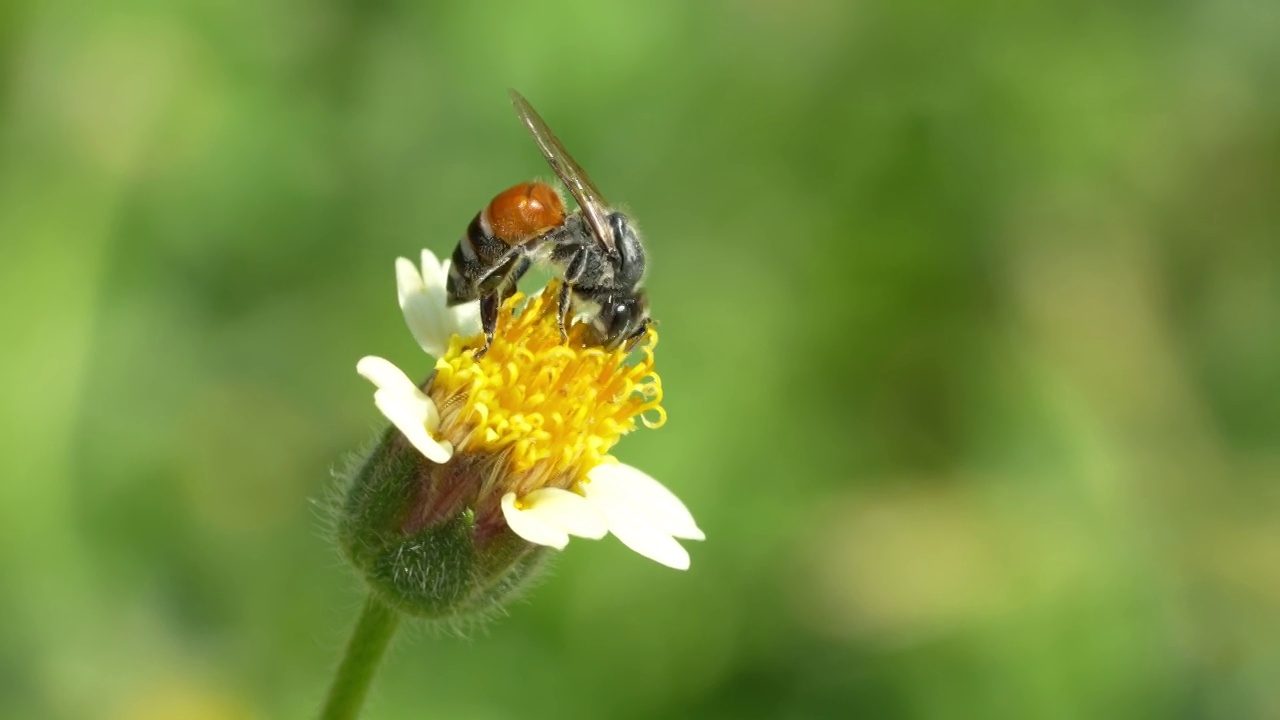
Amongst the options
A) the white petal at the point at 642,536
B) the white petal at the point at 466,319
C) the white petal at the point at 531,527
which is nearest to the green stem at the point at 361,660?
the white petal at the point at 531,527

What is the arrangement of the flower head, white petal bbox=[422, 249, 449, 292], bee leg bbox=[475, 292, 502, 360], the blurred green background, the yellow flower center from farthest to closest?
the blurred green background, white petal bbox=[422, 249, 449, 292], bee leg bbox=[475, 292, 502, 360], the yellow flower center, the flower head

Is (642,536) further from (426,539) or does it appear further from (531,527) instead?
(426,539)

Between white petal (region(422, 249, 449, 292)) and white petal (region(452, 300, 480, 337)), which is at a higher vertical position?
white petal (region(422, 249, 449, 292))

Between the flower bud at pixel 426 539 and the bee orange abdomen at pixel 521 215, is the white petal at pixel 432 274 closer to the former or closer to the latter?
the bee orange abdomen at pixel 521 215

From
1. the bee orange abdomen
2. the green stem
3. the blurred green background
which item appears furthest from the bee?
the blurred green background

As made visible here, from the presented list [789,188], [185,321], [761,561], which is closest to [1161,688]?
[761,561]

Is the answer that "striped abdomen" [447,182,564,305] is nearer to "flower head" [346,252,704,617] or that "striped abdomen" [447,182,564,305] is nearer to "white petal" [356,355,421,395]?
"flower head" [346,252,704,617]

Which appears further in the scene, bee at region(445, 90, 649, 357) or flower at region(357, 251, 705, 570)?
bee at region(445, 90, 649, 357)
